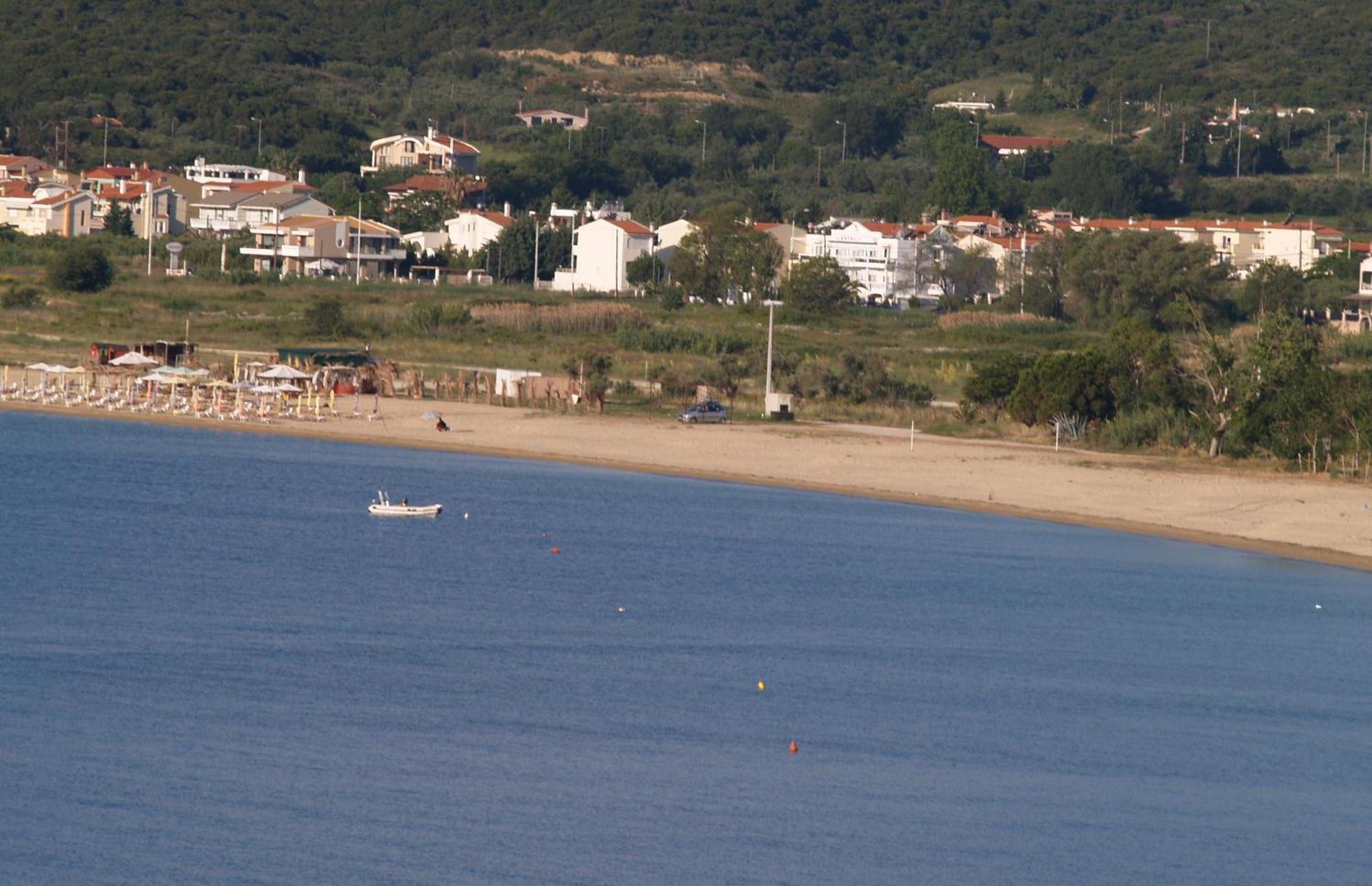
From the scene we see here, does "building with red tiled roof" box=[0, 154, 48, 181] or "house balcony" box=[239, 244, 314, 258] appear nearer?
"house balcony" box=[239, 244, 314, 258]

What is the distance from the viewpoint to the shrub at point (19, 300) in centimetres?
7338

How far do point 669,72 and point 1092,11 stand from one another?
48887 mm

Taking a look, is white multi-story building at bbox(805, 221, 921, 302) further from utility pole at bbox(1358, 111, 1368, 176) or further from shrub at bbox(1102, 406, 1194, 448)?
shrub at bbox(1102, 406, 1194, 448)

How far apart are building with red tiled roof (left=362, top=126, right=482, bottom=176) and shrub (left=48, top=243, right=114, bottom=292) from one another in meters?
55.6

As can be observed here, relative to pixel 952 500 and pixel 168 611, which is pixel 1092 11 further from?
pixel 168 611

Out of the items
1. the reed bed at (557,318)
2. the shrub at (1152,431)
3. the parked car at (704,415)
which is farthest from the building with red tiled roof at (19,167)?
the shrub at (1152,431)

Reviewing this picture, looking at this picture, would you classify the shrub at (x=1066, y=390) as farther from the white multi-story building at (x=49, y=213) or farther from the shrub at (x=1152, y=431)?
the white multi-story building at (x=49, y=213)

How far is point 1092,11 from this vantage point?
648ft

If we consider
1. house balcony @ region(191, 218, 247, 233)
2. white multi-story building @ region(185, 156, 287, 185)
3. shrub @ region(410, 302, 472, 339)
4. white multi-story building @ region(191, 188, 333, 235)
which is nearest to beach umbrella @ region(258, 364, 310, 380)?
shrub @ region(410, 302, 472, 339)

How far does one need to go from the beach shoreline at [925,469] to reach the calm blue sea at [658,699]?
1.31 metres

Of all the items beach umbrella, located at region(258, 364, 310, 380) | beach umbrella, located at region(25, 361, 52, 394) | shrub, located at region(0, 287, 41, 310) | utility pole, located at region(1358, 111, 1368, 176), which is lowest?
beach umbrella, located at region(25, 361, 52, 394)

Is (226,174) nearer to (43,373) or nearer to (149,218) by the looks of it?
(149,218)

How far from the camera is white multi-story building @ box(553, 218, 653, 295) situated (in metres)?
101

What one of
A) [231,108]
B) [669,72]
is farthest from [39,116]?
[669,72]
